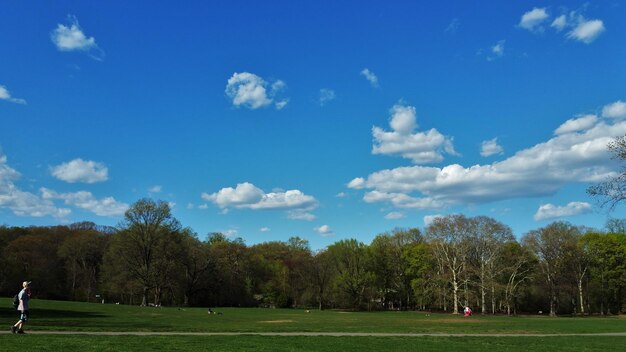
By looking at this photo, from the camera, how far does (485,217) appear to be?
84.1m

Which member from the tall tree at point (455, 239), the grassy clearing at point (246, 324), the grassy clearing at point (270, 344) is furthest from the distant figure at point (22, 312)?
the tall tree at point (455, 239)

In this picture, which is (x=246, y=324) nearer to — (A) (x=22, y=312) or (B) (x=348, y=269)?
(A) (x=22, y=312)

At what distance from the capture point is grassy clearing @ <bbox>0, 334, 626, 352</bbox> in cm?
1772

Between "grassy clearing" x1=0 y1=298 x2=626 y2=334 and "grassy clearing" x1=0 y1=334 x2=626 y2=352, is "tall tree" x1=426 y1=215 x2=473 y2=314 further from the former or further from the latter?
"grassy clearing" x1=0 y1=334 x2=626 y2=352

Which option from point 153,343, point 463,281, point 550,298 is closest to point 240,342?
point 153,343

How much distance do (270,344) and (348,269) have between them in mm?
78309

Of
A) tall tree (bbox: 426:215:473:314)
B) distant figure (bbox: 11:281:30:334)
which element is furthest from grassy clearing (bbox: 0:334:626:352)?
tall tree (bbox: 426:215:473:314)

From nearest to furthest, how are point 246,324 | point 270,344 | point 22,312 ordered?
point 270,344 → point 22,312 → point 246,324

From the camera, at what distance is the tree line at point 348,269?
83688mm

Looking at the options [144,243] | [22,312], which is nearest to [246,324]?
[22,312]

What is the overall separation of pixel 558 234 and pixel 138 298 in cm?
7662

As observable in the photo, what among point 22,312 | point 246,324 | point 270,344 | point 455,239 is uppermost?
point 455,239

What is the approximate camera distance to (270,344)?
69.9 feet

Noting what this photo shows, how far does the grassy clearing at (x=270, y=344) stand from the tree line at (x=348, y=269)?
57469 millimetres
